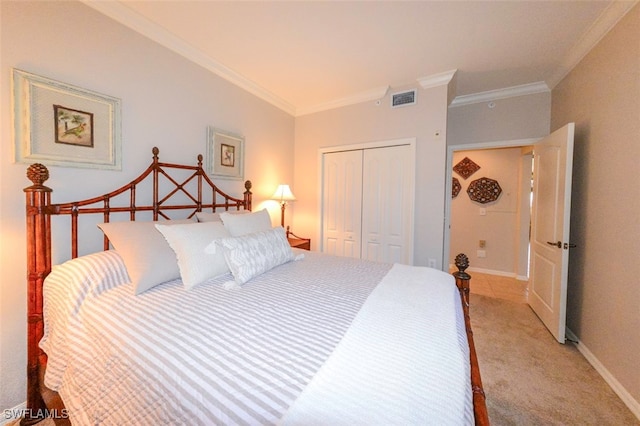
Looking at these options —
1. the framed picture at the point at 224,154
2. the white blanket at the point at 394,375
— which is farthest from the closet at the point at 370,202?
the white blanket at the point at 394,375

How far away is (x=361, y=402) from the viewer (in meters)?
0.59

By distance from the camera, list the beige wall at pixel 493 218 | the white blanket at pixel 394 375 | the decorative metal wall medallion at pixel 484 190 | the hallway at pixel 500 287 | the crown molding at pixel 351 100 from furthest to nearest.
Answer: the decorative metal wall medallion at pixel 484 190 → the beige wall at pixel 493 218 → the hallway at pixel 500 287 → the crown molding at pixel 351 100 → the white blanket at pixel 394 375

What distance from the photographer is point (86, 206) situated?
5.41 feet

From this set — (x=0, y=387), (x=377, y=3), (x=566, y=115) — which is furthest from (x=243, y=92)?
(x=566, y=115)

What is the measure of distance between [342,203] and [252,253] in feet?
6.95

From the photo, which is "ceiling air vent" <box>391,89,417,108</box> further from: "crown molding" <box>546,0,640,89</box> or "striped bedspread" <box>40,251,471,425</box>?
"striped bedspread" <box>40,251,471,425</box>

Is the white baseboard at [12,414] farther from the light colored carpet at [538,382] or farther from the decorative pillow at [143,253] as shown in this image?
the light colored carpet at [538,382]

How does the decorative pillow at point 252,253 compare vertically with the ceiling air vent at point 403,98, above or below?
below

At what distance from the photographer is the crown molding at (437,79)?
262 cm

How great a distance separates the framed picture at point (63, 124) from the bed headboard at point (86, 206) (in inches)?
7.6

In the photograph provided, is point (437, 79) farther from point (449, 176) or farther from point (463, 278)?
point (463, 278)

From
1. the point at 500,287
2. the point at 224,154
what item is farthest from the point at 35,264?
the point at 500,287

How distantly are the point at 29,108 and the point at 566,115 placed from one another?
4406mm

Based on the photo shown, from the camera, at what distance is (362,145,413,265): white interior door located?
297cm
